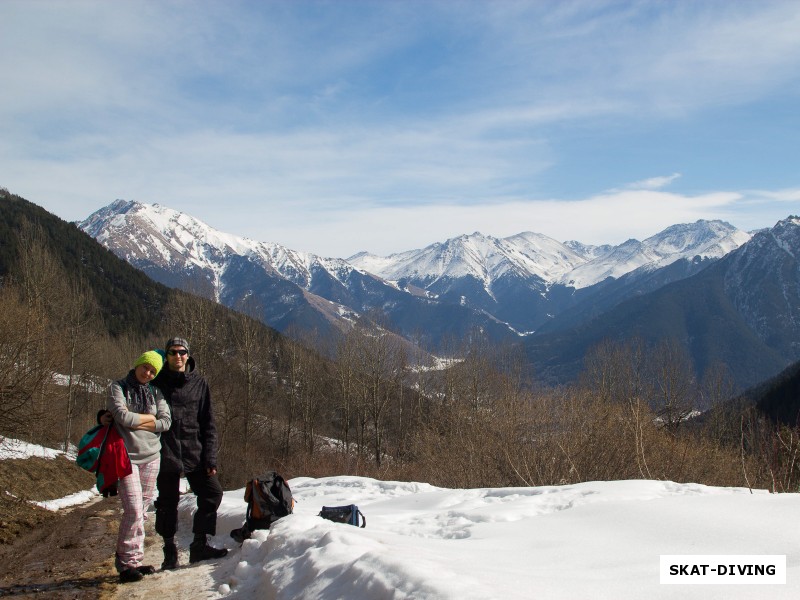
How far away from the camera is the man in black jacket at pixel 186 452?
252 inches

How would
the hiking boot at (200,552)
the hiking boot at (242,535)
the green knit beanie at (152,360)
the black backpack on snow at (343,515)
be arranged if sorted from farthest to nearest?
the black backpack on snow at (343,515), the hiking boot at (242,535), the hiking boot at (200,552), the green knit beanie at (152,360)

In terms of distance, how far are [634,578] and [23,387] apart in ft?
65.5

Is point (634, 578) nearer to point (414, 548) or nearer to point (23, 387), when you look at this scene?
point (414, 548)

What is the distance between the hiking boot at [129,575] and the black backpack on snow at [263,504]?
132 centimetres

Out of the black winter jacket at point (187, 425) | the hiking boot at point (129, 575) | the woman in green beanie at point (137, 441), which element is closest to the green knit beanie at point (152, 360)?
the woman in green beanie at point (137, 441)

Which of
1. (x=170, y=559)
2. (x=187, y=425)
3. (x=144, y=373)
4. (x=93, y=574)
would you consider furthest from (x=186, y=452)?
(x=93, y=574)

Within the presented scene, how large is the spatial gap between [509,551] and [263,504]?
3.11 m

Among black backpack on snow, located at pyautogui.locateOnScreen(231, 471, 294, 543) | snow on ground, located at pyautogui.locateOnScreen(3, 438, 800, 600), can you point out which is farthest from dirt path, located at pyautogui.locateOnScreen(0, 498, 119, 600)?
black backpack on snow, located at pyautogui.locateOnScreen(231, 471, 294, 543)

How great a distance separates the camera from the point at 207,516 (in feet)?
21.9

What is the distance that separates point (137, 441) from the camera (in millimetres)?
5980

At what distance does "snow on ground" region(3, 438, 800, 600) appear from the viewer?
3920mm

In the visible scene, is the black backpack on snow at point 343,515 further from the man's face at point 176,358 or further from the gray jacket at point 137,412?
the man's face at point 176,358

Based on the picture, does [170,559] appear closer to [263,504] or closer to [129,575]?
[129,575]

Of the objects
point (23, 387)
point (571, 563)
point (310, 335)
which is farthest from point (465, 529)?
point (310, 335)
